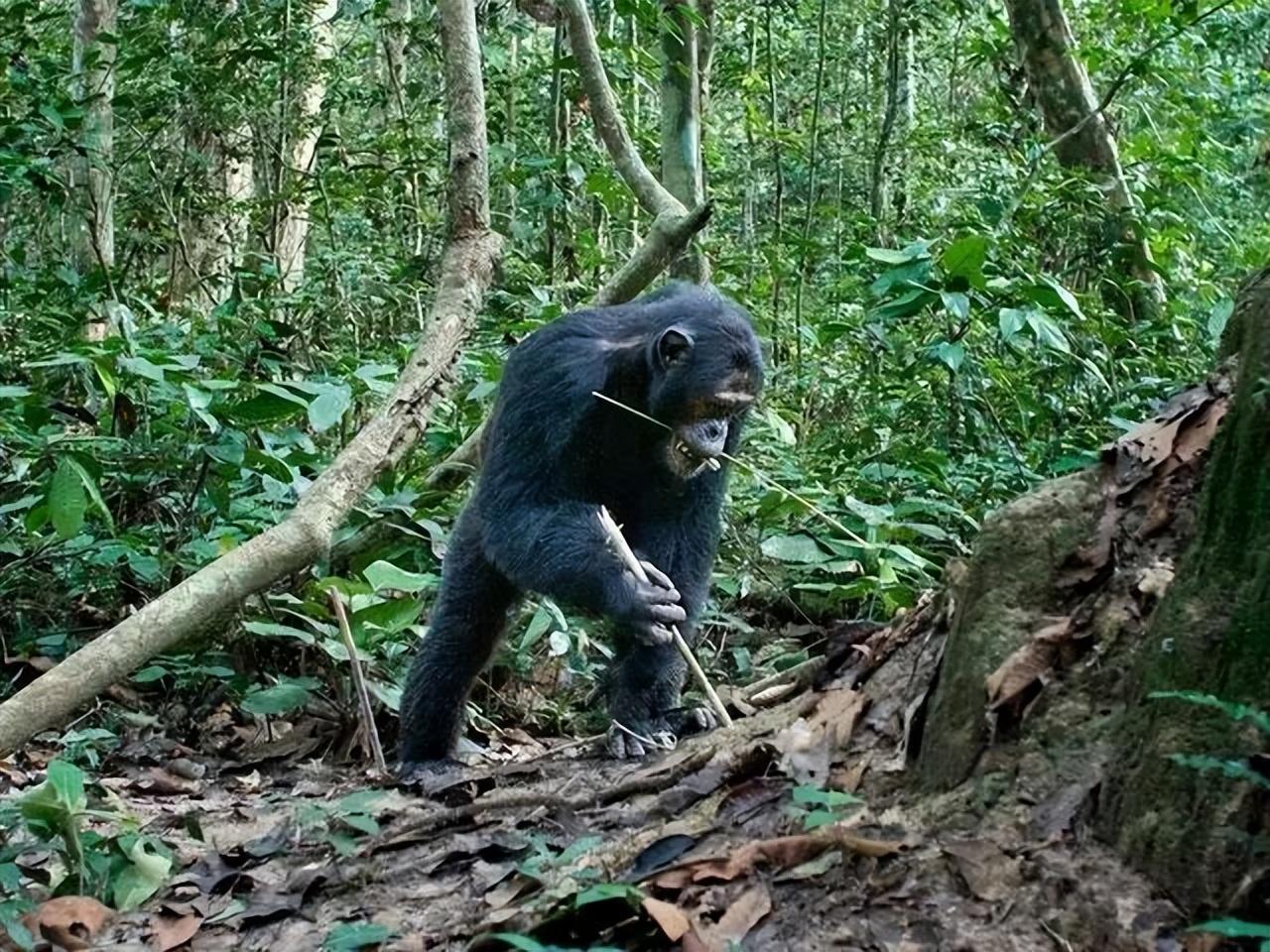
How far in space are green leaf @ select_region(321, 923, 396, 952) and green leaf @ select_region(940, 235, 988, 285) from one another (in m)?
3.72

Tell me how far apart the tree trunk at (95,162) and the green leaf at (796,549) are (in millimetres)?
3850

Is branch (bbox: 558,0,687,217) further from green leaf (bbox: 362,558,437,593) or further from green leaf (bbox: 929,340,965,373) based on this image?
green leaf (bbox: 362,558,437,593)

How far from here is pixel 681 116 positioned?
31.7ft

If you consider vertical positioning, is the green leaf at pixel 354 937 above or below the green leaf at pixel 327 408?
below

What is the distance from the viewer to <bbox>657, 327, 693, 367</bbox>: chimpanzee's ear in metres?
5.72

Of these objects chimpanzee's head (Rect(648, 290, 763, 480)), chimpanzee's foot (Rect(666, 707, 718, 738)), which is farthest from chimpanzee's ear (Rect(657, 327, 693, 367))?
chimpanzee's foot (Rect(666, 707, 718, 738))

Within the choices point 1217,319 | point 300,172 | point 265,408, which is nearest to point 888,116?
point 300,172

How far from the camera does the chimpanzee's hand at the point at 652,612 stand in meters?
5.30

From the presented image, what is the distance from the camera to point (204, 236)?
1153 cm

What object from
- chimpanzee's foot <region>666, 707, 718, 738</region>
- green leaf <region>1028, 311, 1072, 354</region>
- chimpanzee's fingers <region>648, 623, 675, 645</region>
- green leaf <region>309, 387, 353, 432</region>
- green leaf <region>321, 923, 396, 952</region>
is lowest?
chimpanzee's foot <region>666, 707, 718, 738</region>

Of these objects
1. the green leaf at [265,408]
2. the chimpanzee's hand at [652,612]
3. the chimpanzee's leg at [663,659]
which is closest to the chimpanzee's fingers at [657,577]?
the chimpanzee's hand at [652,612]

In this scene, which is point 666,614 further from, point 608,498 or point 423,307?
point 423,307

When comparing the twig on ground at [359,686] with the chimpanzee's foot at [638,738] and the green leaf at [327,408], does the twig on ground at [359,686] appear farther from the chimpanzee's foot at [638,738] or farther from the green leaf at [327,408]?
the chimpanzee's foot at [638,738]

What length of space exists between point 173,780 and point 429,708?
3.36ft
